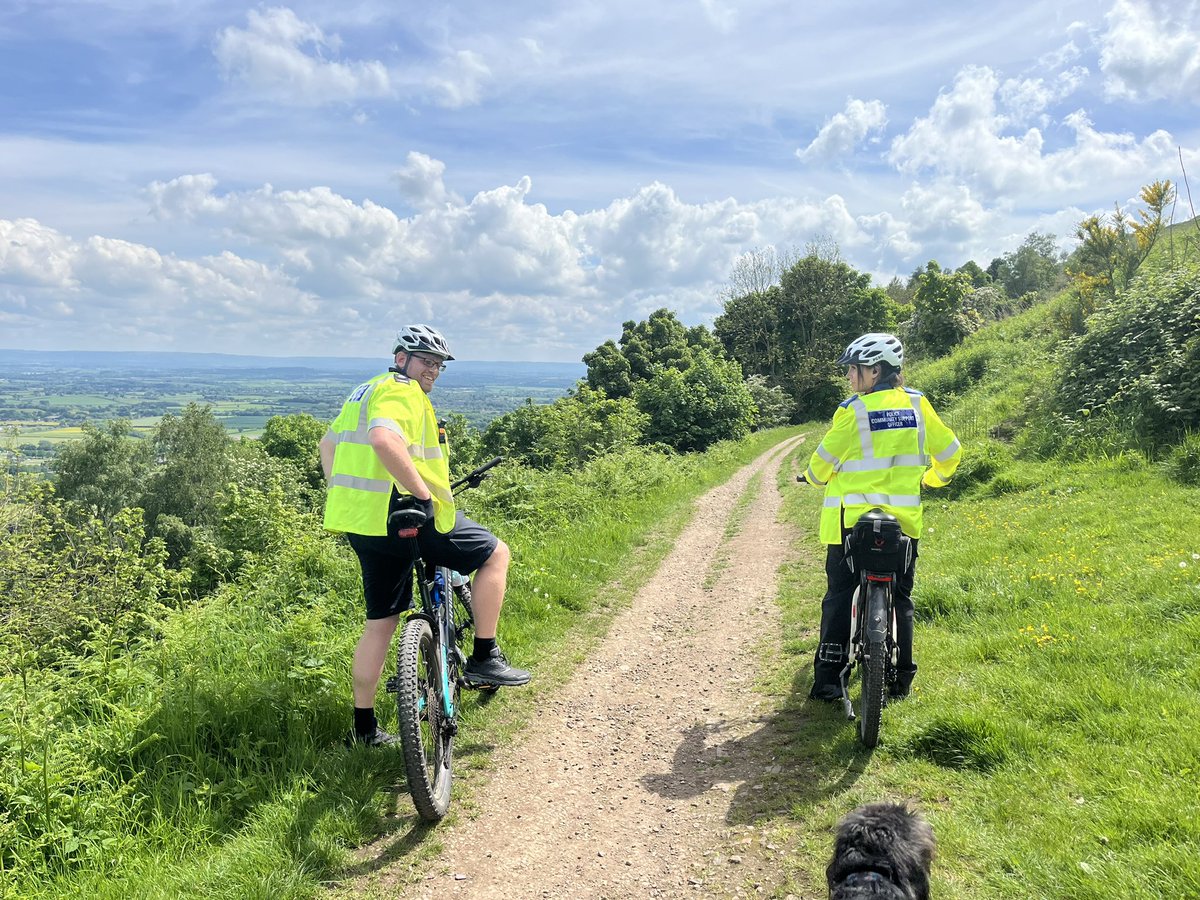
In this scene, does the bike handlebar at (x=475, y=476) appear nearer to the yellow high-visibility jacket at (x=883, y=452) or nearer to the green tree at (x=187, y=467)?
the yellow high-visibility jacket at (x=883, y=452)

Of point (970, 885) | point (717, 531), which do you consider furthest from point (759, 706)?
point (717, 531)

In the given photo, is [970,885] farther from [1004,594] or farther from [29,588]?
[29,588]

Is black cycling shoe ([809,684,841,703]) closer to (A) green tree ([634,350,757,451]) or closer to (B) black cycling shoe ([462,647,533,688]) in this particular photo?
(B) black cycling shoe ([462,647,533,688])

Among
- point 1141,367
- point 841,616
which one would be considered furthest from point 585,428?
point 841,616

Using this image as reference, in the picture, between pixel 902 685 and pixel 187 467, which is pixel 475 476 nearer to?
pixel 902 685

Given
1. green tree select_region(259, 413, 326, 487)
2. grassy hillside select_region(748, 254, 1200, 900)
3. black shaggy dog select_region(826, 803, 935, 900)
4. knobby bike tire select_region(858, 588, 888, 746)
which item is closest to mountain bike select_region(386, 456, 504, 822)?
grassy hillside select_region(748, 254, 1200, 900)

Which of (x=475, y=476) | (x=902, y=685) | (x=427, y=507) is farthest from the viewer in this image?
(x=475, y=476)

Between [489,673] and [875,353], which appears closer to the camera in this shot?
[875,353]

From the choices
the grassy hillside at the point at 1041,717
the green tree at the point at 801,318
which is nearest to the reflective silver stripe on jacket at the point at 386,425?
the grassy hillside at the point at 1041,717

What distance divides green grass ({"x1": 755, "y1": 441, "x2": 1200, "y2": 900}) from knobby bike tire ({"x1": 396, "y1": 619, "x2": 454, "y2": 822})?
1.81 meters

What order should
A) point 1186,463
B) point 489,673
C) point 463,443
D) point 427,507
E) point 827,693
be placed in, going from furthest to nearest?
point 463,443
point 1186,463
point 827,693
point 489,673
point 427,507

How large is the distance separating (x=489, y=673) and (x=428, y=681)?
88 centimetres

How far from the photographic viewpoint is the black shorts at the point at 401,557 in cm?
378

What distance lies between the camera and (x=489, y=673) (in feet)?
15.3
